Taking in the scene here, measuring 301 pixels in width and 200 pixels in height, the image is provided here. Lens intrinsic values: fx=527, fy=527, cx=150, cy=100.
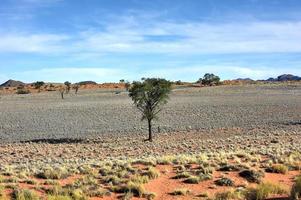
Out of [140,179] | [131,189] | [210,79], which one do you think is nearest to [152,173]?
[140,179]

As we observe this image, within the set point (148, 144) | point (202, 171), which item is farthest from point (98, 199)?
point (148, 144)

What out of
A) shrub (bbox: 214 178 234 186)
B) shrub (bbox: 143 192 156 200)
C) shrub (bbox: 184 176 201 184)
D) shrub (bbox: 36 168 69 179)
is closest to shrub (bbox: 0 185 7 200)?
shrub (bbox: 36 168 69 179)

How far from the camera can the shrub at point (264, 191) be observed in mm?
14918

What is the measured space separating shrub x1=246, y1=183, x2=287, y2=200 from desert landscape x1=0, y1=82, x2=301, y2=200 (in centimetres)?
3

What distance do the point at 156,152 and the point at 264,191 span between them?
18.6 metres

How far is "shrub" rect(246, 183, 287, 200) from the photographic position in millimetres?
14918

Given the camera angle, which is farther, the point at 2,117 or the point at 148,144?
the point at 2,117

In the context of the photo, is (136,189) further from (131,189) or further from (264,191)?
(264,191)

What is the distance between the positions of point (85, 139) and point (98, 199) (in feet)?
93.0

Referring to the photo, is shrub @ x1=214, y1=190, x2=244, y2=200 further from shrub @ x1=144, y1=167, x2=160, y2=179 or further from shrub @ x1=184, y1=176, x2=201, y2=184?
shrub @ x1=144, y1=167, x2=160, y2=179

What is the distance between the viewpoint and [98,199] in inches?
643

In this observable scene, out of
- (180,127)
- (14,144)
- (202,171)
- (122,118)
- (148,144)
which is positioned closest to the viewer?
(202,171)

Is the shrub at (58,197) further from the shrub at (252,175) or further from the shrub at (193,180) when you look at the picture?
the shrub at (252,175)

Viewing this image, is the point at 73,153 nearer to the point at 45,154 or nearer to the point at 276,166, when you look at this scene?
the point at 45,154
